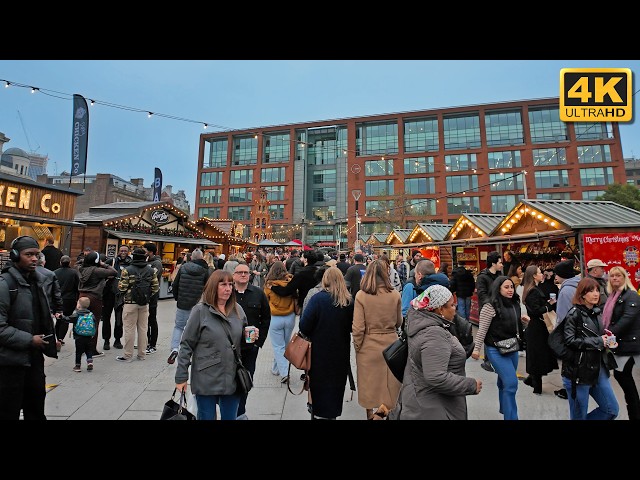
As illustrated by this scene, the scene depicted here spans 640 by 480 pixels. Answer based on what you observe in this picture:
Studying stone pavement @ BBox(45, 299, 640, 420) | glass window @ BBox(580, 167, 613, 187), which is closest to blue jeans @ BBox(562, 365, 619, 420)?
stone pavement @ BBox(45, 299, 640, 420)

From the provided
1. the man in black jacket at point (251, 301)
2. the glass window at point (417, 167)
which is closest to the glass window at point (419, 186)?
the glass window at point (417, 167)

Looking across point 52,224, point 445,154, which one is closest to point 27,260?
point 52,224

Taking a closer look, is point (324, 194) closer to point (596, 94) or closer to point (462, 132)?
point (462, 132)

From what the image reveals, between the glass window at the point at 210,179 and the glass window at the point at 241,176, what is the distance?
257 centimetres

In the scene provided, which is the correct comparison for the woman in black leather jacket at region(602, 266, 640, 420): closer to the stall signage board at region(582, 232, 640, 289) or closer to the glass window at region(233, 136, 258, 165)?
the stall signage board at region(582, 232, 640, 289)

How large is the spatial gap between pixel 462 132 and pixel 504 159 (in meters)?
7.30

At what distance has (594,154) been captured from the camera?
44000mm

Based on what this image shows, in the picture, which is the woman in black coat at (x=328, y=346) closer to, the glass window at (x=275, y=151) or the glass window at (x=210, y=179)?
the glass window at (x=275, y=151)

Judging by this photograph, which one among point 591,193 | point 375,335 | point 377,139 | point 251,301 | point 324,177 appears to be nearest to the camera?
point 375,335

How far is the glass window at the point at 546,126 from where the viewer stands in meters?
45.2

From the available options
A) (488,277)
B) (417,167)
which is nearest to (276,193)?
(417,167)

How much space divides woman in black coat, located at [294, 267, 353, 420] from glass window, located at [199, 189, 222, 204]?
5835cm

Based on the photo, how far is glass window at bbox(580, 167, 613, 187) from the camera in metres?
43.4
